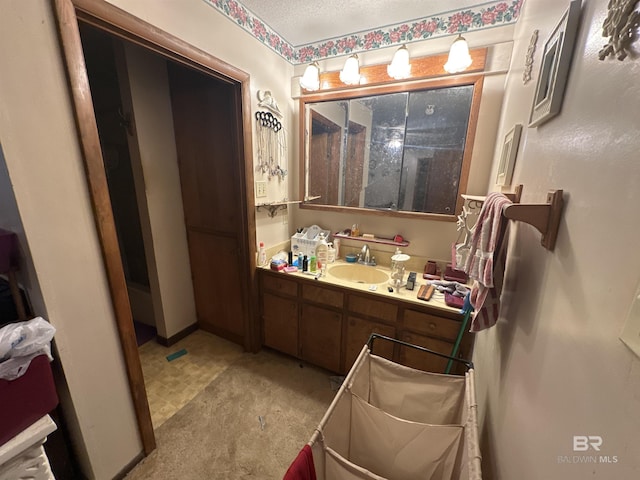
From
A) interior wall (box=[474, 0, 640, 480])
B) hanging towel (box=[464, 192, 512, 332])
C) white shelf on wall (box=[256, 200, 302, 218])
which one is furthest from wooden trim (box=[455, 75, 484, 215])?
white shelf on wall (box=[256, 200, 302, 218])

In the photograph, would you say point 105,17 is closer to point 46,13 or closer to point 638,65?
point 46,13

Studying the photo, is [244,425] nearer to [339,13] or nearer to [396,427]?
[396,427]

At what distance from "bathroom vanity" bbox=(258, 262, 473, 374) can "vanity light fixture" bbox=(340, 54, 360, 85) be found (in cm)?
134

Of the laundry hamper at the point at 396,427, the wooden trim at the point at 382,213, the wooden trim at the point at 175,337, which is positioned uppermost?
the wooden trim at the point at 382,213

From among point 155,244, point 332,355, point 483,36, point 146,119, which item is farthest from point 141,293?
point 483,36

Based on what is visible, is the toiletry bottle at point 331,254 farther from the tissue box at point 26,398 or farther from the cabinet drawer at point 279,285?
the tissue box at point 26,398

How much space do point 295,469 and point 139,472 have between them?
1205 millimetres

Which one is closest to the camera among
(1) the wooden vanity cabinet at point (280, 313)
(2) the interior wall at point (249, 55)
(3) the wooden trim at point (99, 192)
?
(3) the wooden trim at point (99, 192)

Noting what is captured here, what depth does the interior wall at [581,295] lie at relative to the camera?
0.33 metres

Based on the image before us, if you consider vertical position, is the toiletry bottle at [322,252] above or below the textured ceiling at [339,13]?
below

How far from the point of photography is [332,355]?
1857 mm

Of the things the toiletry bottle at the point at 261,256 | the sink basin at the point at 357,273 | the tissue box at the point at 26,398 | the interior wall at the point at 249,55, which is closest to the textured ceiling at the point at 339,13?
the interior wall at the point at 249,55

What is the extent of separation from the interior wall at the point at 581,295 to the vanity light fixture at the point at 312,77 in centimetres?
135

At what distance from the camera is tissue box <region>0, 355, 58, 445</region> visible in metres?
0.78
